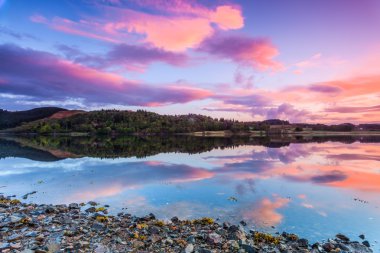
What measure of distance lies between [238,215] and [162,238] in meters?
7.06

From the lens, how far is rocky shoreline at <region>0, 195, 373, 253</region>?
1309cm

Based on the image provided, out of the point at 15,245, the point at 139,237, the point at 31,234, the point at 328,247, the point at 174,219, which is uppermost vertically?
the point at 15,245

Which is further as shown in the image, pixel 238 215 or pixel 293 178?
pixel 293 178

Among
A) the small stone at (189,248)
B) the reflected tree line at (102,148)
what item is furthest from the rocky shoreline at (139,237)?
the reflected tree line at (102,148)

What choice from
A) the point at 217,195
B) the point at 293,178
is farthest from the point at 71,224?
the point at 293,178

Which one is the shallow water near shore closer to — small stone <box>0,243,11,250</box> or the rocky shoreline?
the rocky shoreline

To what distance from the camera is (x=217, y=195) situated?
25.8 m

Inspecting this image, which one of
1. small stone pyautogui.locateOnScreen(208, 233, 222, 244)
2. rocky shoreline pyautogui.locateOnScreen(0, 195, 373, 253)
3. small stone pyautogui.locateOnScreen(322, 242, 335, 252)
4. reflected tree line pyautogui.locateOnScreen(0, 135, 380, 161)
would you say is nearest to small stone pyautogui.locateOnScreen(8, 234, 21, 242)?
rocky shoreline pyautogui.locateOnScreen(0, 195, 373, 253)

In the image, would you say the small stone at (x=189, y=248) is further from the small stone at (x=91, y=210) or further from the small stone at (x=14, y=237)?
the small stone at (x=91, y=210)

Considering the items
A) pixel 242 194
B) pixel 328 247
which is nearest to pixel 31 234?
pixel 328 247

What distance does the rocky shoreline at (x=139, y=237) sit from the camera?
1309 cm

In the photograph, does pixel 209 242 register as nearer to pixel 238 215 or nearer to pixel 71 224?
pixel 238 215

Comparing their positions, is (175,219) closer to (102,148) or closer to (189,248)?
(189,248)

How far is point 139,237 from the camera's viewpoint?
47.5ft
